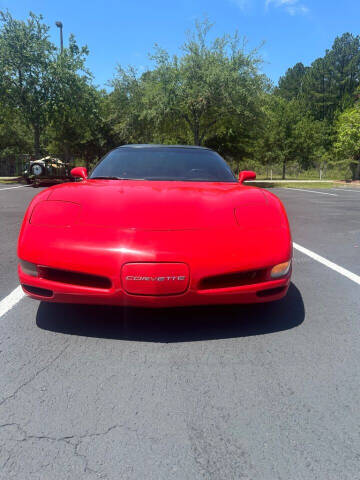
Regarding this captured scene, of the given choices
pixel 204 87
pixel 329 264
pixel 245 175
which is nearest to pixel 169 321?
pixel 245 175

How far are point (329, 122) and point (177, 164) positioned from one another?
63371 mm

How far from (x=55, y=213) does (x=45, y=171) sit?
16.9 meters

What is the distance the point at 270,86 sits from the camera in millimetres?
27281

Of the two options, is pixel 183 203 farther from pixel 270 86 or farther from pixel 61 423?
pixel 270 86

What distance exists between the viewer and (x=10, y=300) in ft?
10.8

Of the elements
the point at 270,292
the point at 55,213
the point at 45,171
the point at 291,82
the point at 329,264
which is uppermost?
the point at 291,82

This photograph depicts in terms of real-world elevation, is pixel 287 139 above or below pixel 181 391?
above

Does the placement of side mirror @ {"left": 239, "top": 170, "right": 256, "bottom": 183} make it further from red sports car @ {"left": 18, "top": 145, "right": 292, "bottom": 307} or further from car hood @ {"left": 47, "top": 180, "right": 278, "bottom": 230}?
red sports car @ {"left": 18, "top": 145, "right": 292, "bottom": 307}

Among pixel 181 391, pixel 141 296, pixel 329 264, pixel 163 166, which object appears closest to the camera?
pixel 181 391

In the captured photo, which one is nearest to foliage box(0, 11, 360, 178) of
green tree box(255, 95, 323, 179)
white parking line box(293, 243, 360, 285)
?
green tree box(255, 95, 323, 179)

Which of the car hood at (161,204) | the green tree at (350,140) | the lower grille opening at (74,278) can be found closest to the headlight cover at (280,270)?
the car hood at (161,204)

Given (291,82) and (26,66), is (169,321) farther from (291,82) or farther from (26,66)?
(291,82)

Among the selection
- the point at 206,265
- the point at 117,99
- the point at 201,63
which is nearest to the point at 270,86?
the point at 201,63

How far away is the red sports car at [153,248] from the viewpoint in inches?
92.7
